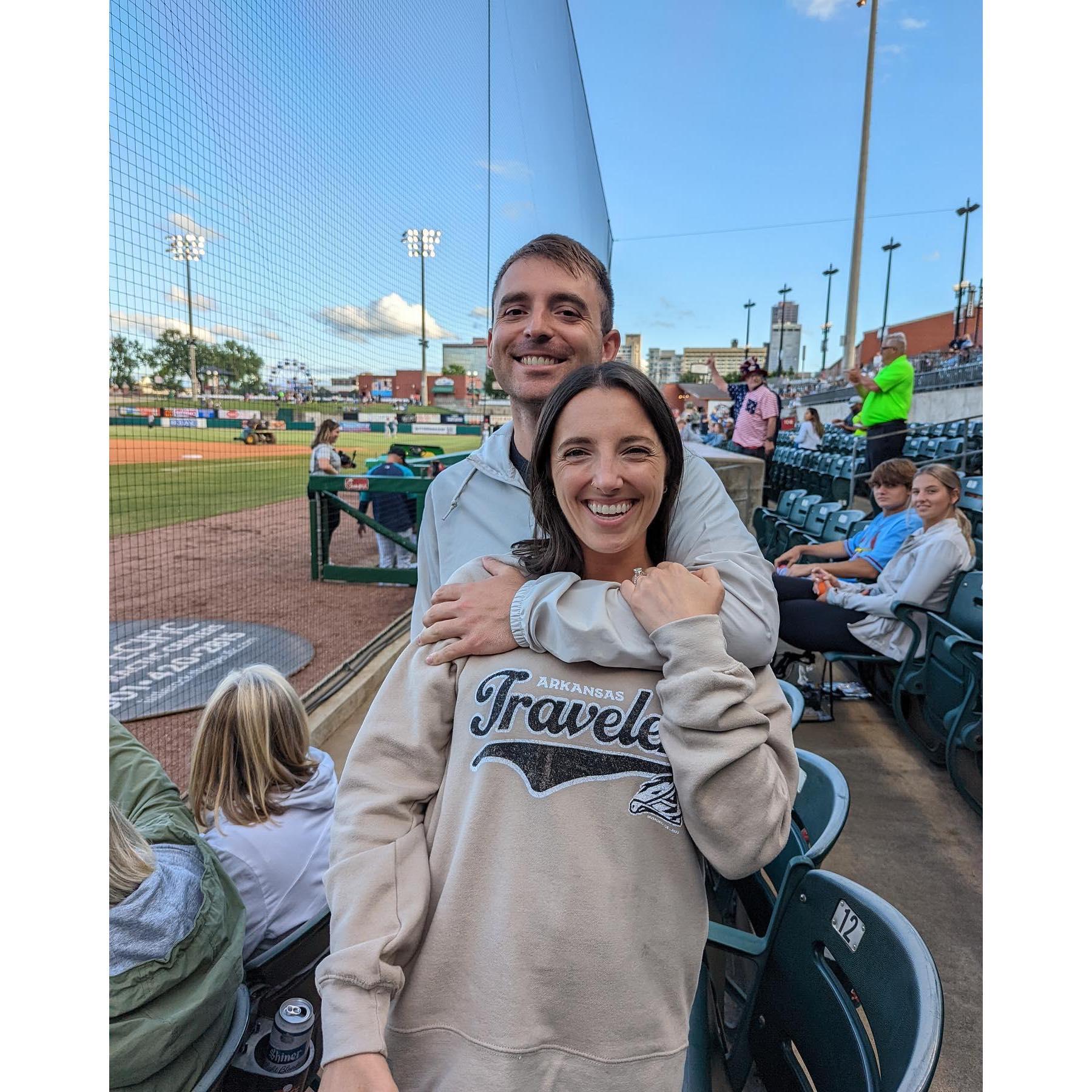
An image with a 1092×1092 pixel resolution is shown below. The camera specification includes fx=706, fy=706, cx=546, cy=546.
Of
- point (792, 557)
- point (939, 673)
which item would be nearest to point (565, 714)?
point (939, 673)

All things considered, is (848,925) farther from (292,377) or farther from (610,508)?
(292,377)

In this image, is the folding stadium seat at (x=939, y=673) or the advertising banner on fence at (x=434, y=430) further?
the advertising banner on fence at (x=434, y=430)

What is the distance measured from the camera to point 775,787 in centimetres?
93

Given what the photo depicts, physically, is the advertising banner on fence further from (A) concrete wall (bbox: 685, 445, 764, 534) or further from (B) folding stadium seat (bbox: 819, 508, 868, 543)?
(B) folding stadium seat (bbox: 819, 508, 868, 543)

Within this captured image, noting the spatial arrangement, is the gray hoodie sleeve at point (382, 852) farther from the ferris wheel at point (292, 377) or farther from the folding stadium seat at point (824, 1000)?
the ferris wheel at point (292, 377)

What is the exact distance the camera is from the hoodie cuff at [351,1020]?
0.89 m

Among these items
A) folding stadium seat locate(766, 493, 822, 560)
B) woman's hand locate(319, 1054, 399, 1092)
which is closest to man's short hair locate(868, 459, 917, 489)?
folding stadium seat locate(766, 493, 822, 560)

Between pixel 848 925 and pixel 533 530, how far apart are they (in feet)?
2.87

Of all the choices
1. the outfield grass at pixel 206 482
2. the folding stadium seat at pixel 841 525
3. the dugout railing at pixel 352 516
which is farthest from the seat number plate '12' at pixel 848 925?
the outfield grass at pixel 206 482

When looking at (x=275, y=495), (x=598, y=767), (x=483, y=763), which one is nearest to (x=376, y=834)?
(x=483, y=763)

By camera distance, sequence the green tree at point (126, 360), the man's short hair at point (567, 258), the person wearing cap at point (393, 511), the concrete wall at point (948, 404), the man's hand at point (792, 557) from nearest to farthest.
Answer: the man's short hair at point (567, 258) < the man's hand at point (792, 557) < the green tree at point (126, 360) < the person wearing cap at point (393, 511) < the concrete wall at point (948, 404)

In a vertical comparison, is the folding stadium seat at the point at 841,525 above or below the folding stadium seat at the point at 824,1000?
above

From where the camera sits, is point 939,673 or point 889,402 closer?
point 939,673

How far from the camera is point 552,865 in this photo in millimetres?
926
